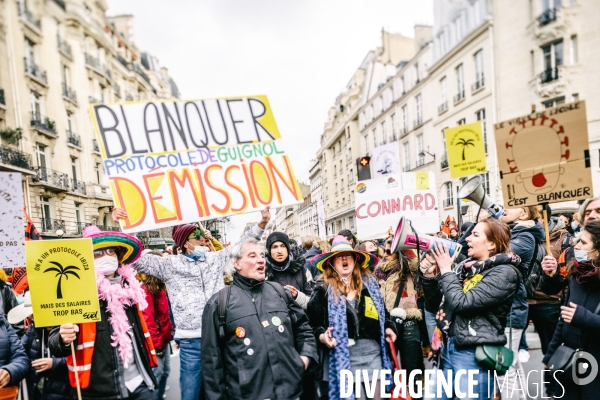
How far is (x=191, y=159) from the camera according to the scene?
3.58m

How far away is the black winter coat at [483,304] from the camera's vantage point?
8.39 feet

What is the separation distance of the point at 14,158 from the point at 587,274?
2462cm

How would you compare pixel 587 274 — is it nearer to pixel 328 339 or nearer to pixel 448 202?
pixel 328 339

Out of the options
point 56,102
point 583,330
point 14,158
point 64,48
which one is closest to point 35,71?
point 56,102

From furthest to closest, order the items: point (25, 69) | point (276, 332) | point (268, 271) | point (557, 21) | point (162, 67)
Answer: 1. point (162, 67)
2. point (25, 69)
3. point (557, 21)
4. point (268, 271)
5. point (276, 332)

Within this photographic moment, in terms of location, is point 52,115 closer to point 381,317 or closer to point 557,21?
point 381,317

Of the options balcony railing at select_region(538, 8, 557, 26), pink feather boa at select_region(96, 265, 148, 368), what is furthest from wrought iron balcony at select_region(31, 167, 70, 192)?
balcony railing at select_region(538, 8, 557, 26)

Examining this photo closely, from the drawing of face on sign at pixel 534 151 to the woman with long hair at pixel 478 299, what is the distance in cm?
114

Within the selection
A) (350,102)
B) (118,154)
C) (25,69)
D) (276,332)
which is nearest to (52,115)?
(25,69)

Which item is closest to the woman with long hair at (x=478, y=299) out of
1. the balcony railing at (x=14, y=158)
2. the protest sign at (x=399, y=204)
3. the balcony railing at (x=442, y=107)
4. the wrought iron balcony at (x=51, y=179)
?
the protest sign at (x=399, y=204)

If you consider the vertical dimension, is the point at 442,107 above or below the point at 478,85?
below

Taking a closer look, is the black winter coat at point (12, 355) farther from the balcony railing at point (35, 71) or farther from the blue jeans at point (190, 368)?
the balcony railing at point (35, 71)

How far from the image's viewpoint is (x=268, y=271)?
4.23 metres

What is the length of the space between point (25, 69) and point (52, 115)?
11.0 ft
